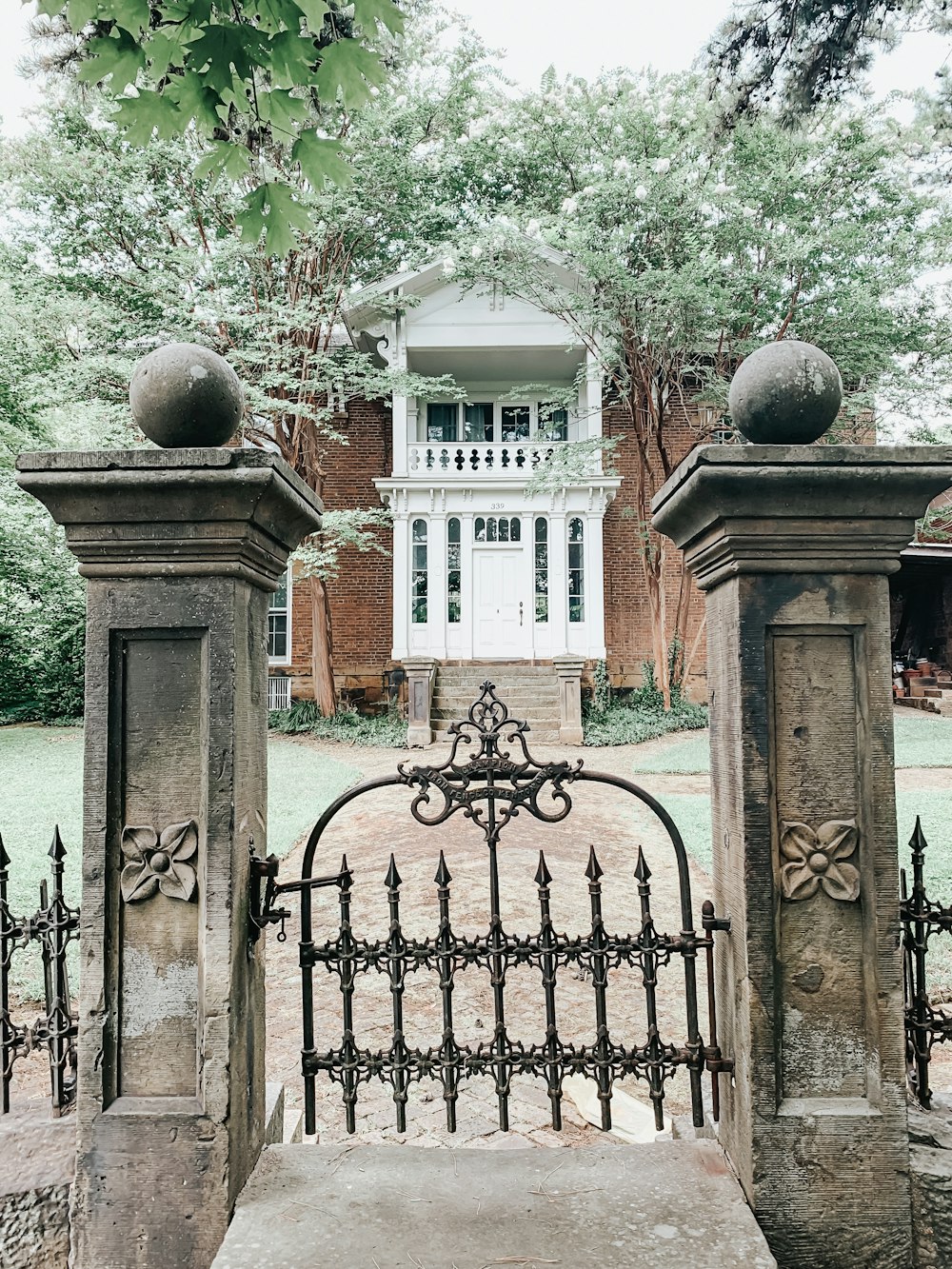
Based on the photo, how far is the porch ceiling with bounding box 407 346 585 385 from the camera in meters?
16.3

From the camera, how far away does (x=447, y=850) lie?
6.91 meters

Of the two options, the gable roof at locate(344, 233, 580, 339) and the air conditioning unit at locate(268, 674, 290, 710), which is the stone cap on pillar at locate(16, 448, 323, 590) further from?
the air conditioning unit at locate(268, 674, 290, 710)

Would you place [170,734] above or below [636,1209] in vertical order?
above

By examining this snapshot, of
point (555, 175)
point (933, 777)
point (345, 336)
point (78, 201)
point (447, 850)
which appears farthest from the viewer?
point (345, 336)

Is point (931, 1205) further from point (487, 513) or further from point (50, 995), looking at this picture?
point (487, 513)

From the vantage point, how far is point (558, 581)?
16203 millimetres

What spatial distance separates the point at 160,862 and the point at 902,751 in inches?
441

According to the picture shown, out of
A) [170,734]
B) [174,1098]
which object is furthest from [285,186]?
[174,1098]

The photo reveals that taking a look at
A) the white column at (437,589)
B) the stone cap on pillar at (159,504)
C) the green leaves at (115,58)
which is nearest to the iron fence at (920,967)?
the stone cap on pillar at (159,504)

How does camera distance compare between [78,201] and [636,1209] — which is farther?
[78,201]

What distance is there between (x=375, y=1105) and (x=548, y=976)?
4.95ft

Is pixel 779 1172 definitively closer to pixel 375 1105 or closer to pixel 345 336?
pixel 375 1105

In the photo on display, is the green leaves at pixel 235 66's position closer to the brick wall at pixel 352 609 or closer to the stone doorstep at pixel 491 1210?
the stone doorstep at pixel 491 1210

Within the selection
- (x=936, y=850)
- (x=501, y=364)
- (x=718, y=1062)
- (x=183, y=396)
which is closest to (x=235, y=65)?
(x=183, y=396)
